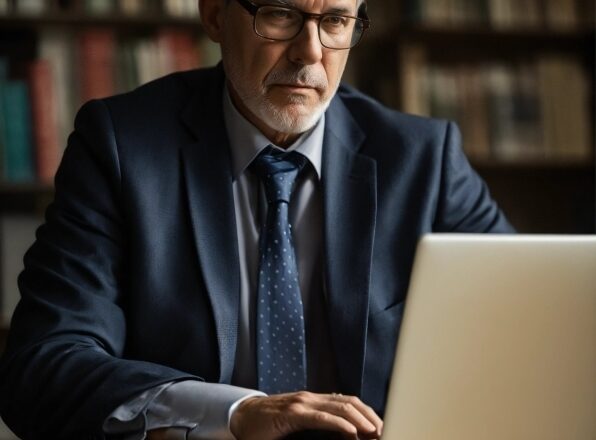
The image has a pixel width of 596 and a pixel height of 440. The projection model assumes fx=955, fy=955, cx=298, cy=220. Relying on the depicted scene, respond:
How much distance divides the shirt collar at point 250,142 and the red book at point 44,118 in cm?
123

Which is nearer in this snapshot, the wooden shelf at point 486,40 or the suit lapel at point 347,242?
the suit lapel at point 347,242

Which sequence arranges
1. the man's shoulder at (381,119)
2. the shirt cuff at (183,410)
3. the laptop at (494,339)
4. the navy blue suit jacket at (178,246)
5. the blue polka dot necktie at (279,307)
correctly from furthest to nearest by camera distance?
the man's shoulder at (381,119) < the blue polka dot necktie at (279,307) < the navy blue suit jacket at (178,246) < the shirt cuff at (183,410) < the laptop at (494,339)

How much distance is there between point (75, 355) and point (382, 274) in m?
0.56

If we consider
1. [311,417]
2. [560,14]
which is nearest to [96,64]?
[560,14]

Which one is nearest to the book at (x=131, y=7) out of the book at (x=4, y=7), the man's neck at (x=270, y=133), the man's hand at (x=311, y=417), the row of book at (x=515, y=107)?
the book at (x=4, y=7)

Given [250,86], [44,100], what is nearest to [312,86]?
[250,86]

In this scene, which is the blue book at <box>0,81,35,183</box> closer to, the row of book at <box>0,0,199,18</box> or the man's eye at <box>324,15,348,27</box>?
the row of book at <box>0,0,199,18</box>

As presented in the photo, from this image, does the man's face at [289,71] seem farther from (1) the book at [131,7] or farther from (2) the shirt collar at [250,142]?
(1) the book at [131,7]

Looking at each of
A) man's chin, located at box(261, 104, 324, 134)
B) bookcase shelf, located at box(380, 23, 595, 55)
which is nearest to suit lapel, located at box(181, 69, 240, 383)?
man's chin, located at box(261, 104, 324, 134)

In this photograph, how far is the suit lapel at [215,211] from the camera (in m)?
1.56

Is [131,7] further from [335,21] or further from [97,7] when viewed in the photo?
[335,21]

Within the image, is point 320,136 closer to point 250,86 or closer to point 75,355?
point 250,86

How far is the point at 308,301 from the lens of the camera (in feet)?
5.45

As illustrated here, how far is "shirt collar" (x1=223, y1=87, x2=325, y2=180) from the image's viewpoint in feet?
5.60
